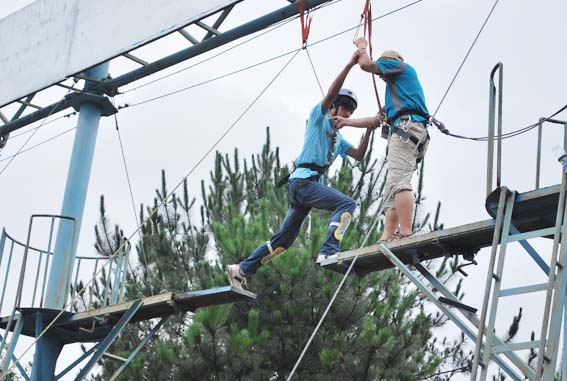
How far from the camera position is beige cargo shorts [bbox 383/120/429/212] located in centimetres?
815

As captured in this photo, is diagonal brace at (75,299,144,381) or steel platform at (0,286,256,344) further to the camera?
diagonal brace at (75,299,144,381)

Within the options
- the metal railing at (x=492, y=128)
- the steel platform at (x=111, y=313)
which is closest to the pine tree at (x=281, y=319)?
the steel platform at (x=111, y=313)

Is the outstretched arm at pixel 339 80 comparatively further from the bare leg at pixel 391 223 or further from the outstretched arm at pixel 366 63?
the bare leg at pixel 391 223

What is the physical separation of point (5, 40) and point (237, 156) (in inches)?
202

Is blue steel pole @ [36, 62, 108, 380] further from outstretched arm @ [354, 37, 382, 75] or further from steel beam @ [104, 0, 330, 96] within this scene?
outstretched arm @ [354, 37, 382, 75]

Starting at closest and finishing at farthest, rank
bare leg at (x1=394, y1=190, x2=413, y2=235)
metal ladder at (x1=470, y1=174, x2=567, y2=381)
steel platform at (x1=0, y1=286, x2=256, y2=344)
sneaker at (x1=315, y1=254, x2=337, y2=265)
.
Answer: metal ladder at (x1=470, y1=174, x2=567, y2=381) < bare leg at (x1=394, y1=190, x2=413, y2=235) < sneaker at (x1=315, y1=254, x2=337, y2=265) < steel platform at (x1=0, y1=286, x2=256, y2=344)

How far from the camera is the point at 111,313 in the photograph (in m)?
10.9

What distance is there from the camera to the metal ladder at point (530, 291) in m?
6.46

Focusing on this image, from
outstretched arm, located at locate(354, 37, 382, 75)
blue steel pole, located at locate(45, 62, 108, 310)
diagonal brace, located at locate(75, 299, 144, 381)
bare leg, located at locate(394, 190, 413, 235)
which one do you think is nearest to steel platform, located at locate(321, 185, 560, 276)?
bare leg, located at locate(394, 190, 413, 235)

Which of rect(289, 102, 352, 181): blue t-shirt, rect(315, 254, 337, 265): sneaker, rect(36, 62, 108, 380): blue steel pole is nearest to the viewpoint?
rect(315, 254, 337, 265): sneaker

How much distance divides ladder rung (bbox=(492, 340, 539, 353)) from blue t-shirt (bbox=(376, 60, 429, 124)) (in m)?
2.20

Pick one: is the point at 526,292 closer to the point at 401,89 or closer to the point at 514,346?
the point at 514,346

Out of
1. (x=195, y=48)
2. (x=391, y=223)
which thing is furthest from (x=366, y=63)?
(x=195, y=48)

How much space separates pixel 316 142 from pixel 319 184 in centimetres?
39
